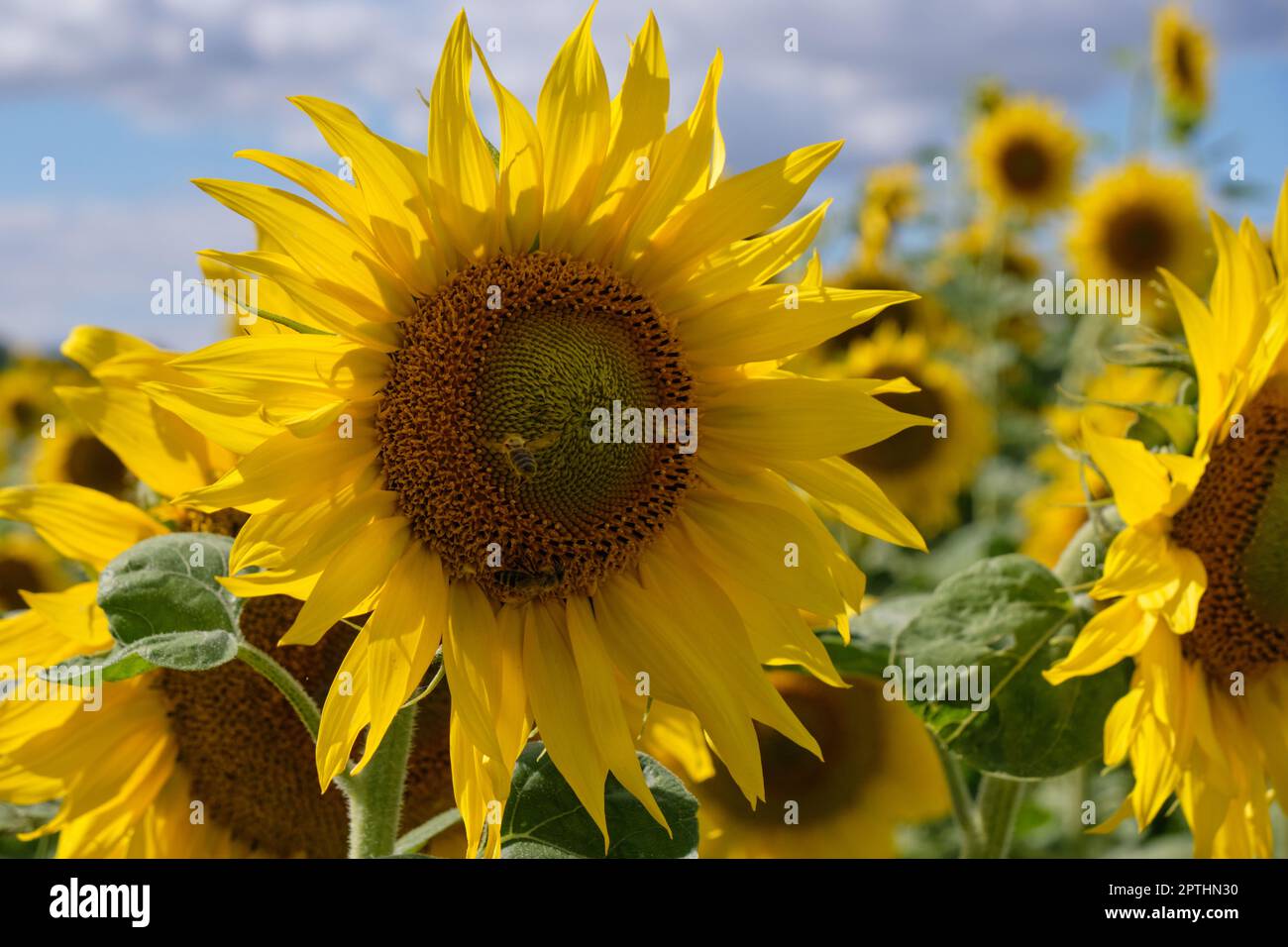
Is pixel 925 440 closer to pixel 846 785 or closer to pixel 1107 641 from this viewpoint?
pixel 846 785

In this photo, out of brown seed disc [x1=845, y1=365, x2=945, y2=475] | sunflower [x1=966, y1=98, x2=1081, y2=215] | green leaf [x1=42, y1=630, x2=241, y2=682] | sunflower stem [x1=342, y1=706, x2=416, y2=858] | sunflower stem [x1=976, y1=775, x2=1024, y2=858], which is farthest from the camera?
sunflower [x1=966, y1=98, x2=1081, y2=215]

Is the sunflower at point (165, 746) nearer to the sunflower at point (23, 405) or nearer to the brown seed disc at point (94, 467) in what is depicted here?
the brown seed disc at point (94, 467)

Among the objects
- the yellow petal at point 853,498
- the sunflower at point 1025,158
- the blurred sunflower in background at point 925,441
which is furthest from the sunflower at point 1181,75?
the yellow petal at point 853,498

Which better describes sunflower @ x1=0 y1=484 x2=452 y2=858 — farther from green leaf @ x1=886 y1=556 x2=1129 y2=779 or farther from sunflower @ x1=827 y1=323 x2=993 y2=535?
sunflower @ x1=827 y1=323 x2=993 y2=535

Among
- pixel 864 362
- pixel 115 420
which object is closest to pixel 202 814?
pixel 115 420

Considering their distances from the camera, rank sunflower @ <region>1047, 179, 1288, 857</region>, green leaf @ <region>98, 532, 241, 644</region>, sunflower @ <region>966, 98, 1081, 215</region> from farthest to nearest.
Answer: sunflower @ <region>966, 98, 1081, 215</region> → sunflower @ <region>1047, 179, 1288, 857</region> → green leaf @ <region>98, 532, 241, 644</region>

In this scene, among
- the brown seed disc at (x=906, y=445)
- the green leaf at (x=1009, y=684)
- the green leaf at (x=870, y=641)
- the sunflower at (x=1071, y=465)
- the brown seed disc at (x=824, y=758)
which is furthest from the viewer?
the brown seed disc at (x=906, y=445)

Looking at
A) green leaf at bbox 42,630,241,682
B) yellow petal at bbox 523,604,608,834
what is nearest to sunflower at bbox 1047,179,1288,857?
yellow petal at bbox 523,604,608,834
